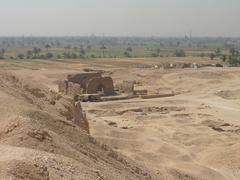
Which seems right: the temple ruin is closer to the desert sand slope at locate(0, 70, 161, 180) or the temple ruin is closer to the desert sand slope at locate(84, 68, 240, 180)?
the desert sand slope at locate(84, 68, 240, 180)

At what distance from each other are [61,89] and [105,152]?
29603 mm

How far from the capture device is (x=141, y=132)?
2948 cm

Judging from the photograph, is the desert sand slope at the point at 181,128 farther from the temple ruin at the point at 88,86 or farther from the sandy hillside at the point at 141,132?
Answer: the temple ruin at the point at 88,86

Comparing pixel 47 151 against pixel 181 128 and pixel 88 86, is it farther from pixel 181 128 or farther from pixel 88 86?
pixel 88 86

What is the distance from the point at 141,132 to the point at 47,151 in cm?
1938

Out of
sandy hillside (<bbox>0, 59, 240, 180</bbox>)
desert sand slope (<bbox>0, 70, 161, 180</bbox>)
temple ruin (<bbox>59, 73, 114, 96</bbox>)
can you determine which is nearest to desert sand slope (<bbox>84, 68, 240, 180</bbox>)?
sandy hillside (<bbox>0, 59, 240, 180</bbox>)

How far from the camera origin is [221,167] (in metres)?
22.0

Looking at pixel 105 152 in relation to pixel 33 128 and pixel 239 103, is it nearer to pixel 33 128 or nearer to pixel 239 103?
pixel 33 128

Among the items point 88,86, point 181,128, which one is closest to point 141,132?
point 181,128

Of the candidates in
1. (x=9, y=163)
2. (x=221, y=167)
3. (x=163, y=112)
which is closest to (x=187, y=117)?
(x=163, y=112)

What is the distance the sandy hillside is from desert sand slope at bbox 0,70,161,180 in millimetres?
22

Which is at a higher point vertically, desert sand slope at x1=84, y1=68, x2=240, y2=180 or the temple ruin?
the temple ruin

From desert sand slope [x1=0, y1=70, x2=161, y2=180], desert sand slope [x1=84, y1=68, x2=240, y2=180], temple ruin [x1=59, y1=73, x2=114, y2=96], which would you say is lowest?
desert sand slope [x1=84, y1=68, x2=240, y2=180]

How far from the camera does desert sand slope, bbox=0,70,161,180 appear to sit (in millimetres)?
8453
